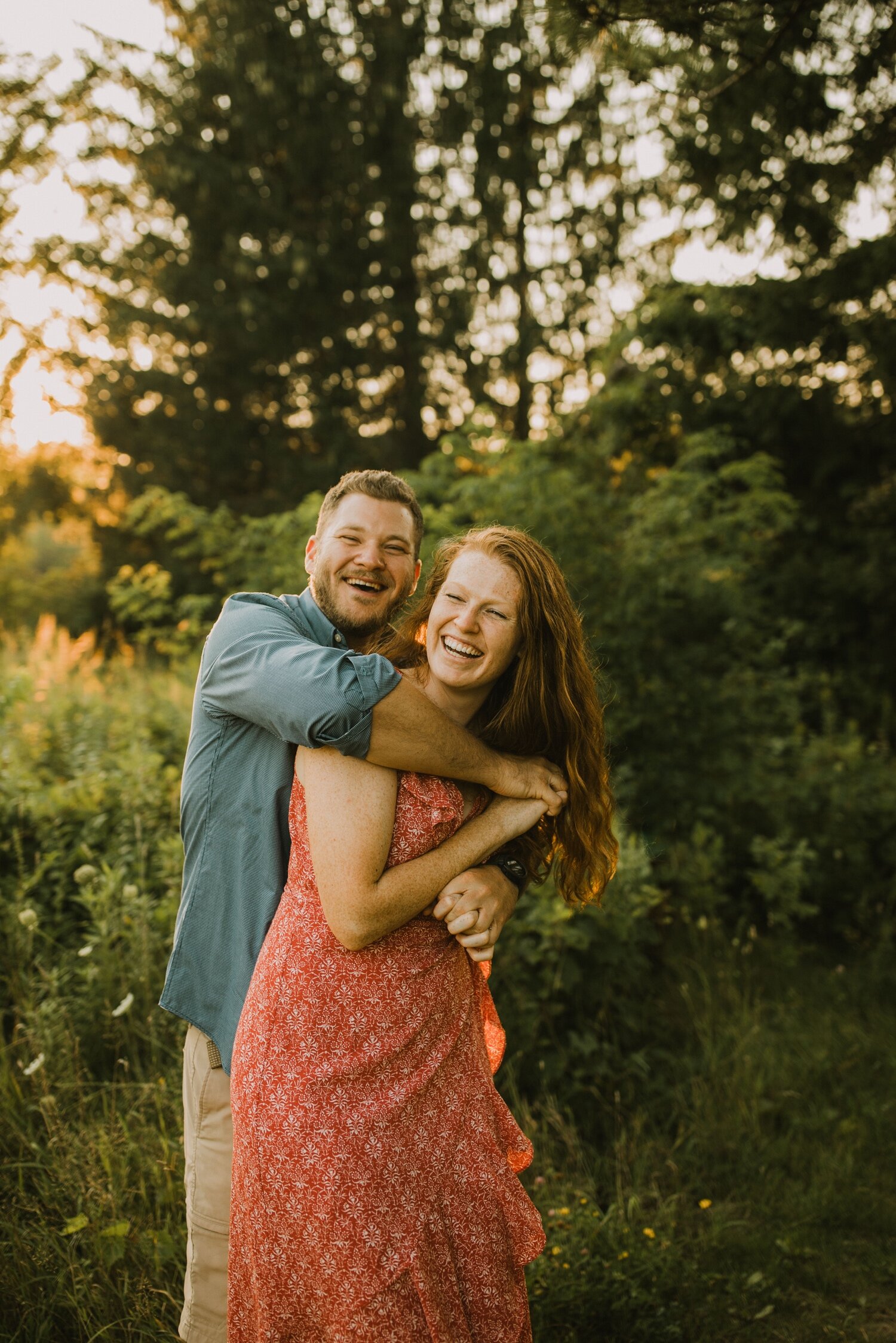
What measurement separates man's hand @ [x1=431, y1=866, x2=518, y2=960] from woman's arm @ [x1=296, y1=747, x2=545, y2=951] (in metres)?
0.03

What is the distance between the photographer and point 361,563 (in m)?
2.26

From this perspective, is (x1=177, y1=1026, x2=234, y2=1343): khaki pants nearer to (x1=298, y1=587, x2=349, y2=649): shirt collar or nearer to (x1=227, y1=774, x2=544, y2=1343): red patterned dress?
(x1=227, y1=774, x2=544, y2=1343): red patterned dress

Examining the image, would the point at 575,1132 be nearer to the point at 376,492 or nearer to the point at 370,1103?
the point at 370,1103

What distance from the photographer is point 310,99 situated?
12188 mm

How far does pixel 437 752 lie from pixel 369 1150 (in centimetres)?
71

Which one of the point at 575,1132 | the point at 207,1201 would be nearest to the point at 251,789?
the point at 207,1201

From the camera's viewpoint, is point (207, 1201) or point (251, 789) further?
point (207, 1201)

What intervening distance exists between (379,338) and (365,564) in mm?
12069

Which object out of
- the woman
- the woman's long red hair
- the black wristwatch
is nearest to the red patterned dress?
the woman

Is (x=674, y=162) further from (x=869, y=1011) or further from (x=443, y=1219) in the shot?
(x=443, y=1219)

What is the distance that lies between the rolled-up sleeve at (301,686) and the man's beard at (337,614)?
18.0 inches

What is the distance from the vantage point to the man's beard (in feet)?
7.51

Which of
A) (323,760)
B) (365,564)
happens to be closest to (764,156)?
(365,564)

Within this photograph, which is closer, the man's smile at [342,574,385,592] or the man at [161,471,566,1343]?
the man at [161,471,566,1343]
